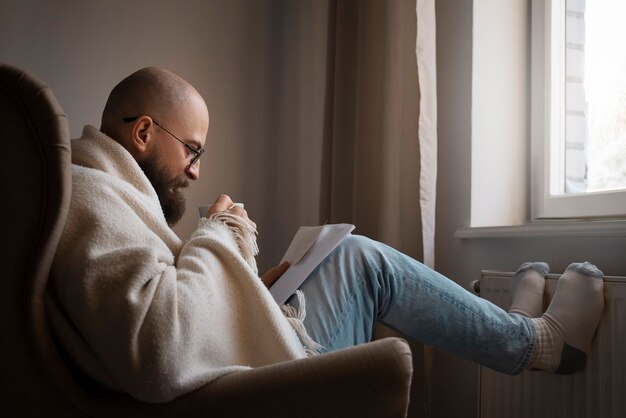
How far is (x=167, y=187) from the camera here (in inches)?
52.3

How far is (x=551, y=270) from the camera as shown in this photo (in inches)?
63.1

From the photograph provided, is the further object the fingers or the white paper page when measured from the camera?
the white paper page

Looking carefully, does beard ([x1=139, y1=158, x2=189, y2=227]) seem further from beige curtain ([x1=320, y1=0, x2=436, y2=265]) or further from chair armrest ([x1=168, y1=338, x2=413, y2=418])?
beige curtain ([x1=320, y1=0, x2=436, y2=265])

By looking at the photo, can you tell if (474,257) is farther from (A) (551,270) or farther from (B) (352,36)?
(B) (352,36)

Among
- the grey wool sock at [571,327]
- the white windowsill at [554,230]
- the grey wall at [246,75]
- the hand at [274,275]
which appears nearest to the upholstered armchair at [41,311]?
the hand at [274,275]

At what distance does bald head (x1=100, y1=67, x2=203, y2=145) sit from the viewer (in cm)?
131

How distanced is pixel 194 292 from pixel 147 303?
3.0 inches

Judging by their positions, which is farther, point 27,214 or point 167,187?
point 167,187

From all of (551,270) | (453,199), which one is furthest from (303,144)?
(551,270)

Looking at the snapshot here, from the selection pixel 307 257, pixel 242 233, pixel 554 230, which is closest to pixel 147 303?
pixel 242 233

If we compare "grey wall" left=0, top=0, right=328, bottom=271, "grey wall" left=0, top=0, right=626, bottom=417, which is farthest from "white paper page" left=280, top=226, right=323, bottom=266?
"grey wall" left=0, top=0, right=328, bottom=271

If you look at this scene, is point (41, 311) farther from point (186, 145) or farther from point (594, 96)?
point (594, 96)

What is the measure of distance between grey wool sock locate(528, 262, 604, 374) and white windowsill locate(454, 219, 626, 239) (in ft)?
0.33

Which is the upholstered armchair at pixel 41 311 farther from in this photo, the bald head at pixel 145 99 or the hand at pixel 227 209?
the bald head at pixel 145 99
